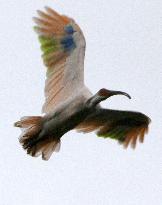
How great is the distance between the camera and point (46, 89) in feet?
45.9

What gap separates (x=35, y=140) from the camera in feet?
45.3

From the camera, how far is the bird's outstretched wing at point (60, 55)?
45.2ft

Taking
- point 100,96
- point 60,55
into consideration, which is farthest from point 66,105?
point 60,55

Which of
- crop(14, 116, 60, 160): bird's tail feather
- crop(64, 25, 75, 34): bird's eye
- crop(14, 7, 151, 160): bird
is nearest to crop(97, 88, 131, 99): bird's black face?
crop(14, 7, 151, 160): bird

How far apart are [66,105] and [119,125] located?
1834 millimetres

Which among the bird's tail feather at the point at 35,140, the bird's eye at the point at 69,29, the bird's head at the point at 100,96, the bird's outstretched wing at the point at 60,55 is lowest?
the bird's tail feather at the point at 35,140

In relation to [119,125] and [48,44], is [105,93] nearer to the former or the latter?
[119,125]

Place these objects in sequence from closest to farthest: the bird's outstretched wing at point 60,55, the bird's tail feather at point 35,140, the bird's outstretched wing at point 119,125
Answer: the bird's tail feather at point 35,140 → the bird's outstretched wing at point 60,55 → the bird's outstretched wing at point 119,125

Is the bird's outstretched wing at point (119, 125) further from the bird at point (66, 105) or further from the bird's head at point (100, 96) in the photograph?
the bird's head at point (100, 96)

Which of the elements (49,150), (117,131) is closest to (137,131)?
(117,131)

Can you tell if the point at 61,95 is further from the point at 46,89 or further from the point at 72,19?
the point at 72,19

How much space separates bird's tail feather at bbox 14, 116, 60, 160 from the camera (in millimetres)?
13594

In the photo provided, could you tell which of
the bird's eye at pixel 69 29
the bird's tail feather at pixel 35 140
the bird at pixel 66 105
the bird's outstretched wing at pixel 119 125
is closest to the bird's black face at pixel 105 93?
the bird at pixel 66 105

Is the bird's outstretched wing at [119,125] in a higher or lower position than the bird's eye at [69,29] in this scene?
lower
